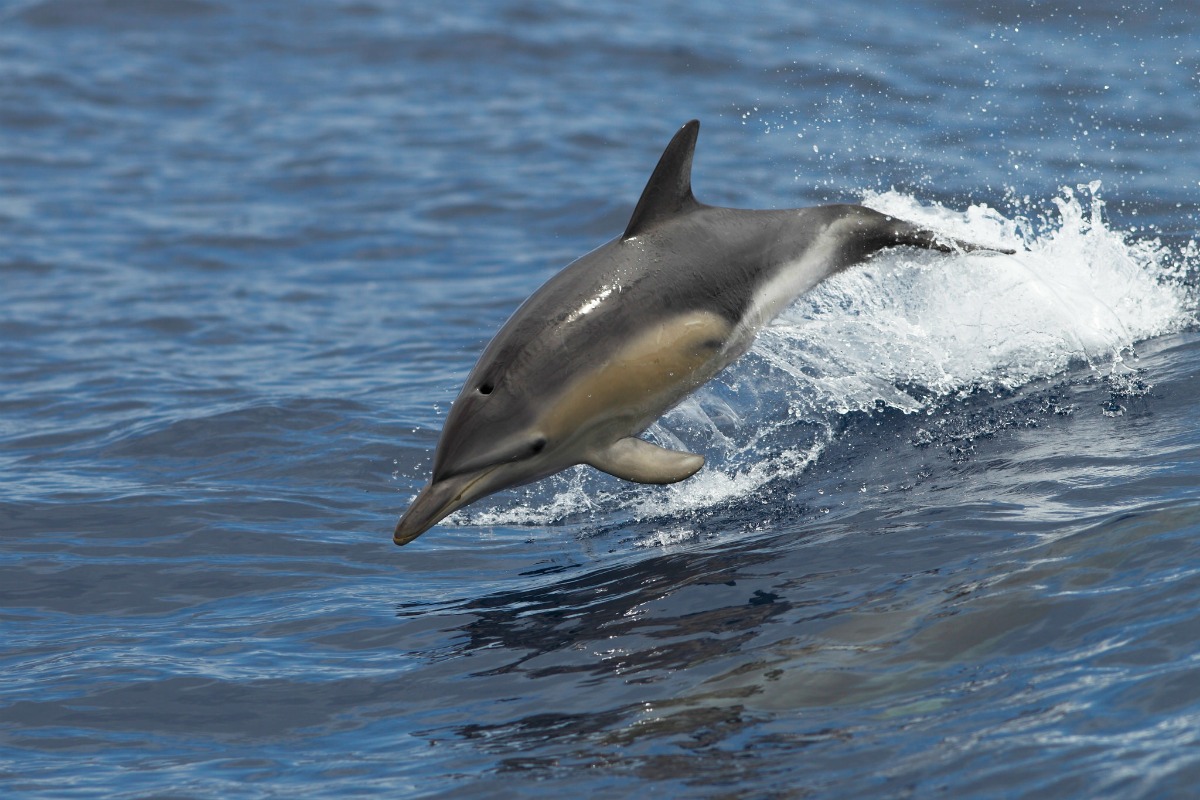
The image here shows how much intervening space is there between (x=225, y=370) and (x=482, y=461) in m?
6.40

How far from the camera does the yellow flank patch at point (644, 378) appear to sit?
23.6ft

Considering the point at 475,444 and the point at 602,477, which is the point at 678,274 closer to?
the point at 475,444

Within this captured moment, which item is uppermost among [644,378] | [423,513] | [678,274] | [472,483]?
[678,274]

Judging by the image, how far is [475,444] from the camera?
278 inches

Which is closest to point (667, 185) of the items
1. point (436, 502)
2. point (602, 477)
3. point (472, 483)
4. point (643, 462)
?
point (643, 462)

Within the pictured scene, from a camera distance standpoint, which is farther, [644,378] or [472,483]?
[644,378]

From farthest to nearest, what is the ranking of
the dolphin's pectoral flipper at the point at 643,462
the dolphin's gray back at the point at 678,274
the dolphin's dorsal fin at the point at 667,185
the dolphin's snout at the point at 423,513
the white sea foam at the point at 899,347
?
the white sea foam at the point at 899,347, the dolphin's dorsal fin at the point at 667,185, the dolphin's pectoral flipper at the point at 643,462, the dolphin's gray back at the point at 678,274, the dolphin's snout at the point at 423,513

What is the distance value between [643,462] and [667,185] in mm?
1458

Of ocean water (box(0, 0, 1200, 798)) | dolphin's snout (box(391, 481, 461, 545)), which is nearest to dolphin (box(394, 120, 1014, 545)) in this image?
dolphin's snout (box(391, 481, 461, 545))

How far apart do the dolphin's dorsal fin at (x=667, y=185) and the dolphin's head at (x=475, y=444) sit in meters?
1.16

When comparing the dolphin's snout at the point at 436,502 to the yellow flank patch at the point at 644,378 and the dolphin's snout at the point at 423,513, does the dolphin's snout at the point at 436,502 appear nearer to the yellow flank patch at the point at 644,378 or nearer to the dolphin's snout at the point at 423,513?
the dolphin's snout at the point at 423,513

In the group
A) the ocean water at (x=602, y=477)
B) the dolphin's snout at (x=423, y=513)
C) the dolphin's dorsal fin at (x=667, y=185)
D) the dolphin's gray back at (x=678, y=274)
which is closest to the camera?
the ocean water at (x=602, y=477)

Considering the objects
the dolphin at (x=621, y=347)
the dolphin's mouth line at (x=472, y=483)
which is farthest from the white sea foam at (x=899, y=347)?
the dolphin's mouth line at (x=472, y=483)

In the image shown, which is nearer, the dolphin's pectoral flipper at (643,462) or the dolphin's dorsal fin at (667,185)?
the dolphin's pectoral flipper at (643,462)
